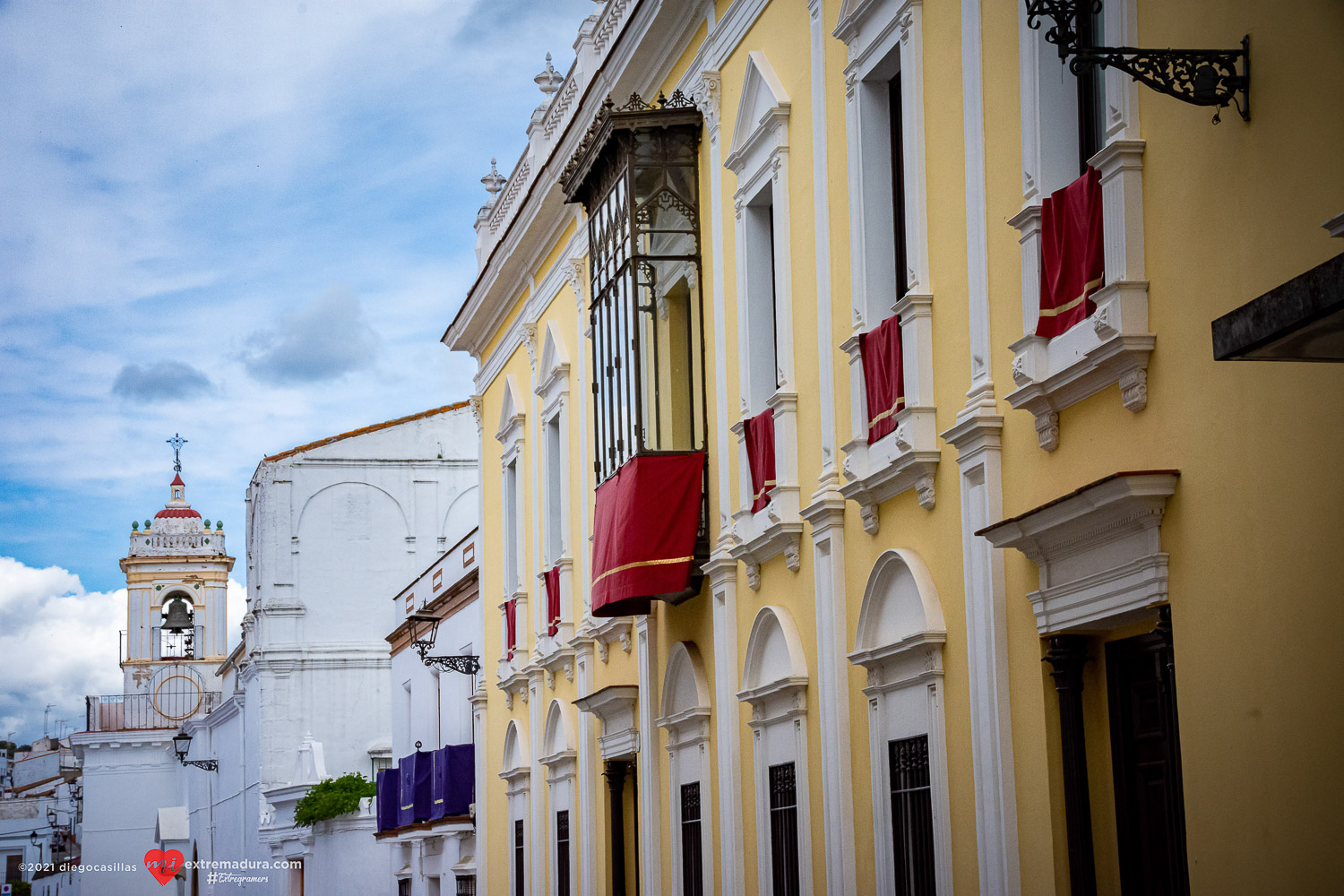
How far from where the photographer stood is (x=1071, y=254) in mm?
7988

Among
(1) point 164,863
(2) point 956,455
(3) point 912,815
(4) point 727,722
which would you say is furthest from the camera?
(1) point 164,863

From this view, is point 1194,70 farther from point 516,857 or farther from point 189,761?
point 189,761

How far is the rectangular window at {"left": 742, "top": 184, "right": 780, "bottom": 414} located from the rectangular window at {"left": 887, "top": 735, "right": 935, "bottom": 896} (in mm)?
3591

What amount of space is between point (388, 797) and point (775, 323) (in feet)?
58.6

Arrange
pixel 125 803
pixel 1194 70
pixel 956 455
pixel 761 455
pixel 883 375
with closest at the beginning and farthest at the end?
pixel 1194 70 → pixel 956 455 → pixel 883 375 → pixel 761 455 → pixel 125 803

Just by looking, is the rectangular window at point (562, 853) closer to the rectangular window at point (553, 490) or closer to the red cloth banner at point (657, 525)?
the rectangular window at point (553, 490)

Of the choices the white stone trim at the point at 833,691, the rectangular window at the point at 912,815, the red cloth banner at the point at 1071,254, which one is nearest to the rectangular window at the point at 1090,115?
the red cloth banner at the point at 1071,254

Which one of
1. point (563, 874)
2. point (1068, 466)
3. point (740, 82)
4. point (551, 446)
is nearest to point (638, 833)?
point (563, 874)

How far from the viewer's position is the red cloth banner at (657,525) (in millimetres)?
13703

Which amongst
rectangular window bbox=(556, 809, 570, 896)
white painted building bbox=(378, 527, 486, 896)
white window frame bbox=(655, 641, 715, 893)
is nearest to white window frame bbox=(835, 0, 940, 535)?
white window frame bbox=(655, 641, 715, 893)

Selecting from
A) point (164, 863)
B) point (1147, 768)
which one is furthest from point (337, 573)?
point (1147, 768)

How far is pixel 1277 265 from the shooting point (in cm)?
646

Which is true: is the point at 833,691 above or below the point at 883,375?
below

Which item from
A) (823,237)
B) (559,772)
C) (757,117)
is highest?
(757,117)
